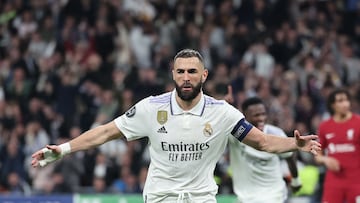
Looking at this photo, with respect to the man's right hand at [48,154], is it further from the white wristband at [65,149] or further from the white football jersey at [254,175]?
the white football jersey at [254,175]

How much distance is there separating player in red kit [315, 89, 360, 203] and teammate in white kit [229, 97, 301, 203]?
1375mm

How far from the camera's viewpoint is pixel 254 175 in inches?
472

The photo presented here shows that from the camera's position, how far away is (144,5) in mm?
23156

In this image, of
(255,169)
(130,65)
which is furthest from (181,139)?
(130,65)

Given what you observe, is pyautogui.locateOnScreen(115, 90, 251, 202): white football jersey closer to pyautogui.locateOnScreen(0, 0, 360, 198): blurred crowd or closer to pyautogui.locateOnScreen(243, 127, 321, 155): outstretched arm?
pyautogui.locateOnScreen(243, 127, 321, 155): outstretched arm

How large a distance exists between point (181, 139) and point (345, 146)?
4662 millimetres

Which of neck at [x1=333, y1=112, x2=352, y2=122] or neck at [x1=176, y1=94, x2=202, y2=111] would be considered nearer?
neck at [x1=176, y1=94, x2=202, y2=111]

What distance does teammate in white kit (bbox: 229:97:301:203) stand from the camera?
11.9m

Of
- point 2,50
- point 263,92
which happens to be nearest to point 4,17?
point 2,50

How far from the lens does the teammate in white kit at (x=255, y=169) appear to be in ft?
39.1

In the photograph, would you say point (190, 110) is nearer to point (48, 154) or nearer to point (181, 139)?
point (181, 139)

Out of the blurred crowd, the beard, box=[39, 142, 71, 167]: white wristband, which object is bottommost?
box=[39, 142, 71, 167]: white wristband

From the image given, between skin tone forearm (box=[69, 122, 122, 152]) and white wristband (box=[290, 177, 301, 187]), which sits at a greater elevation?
skin tone forearm (box=[69, 122, 122, 152])

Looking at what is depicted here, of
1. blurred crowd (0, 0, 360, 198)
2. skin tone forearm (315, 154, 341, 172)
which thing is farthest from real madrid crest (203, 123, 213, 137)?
blurred crowd (0, 0, 360, 198)
